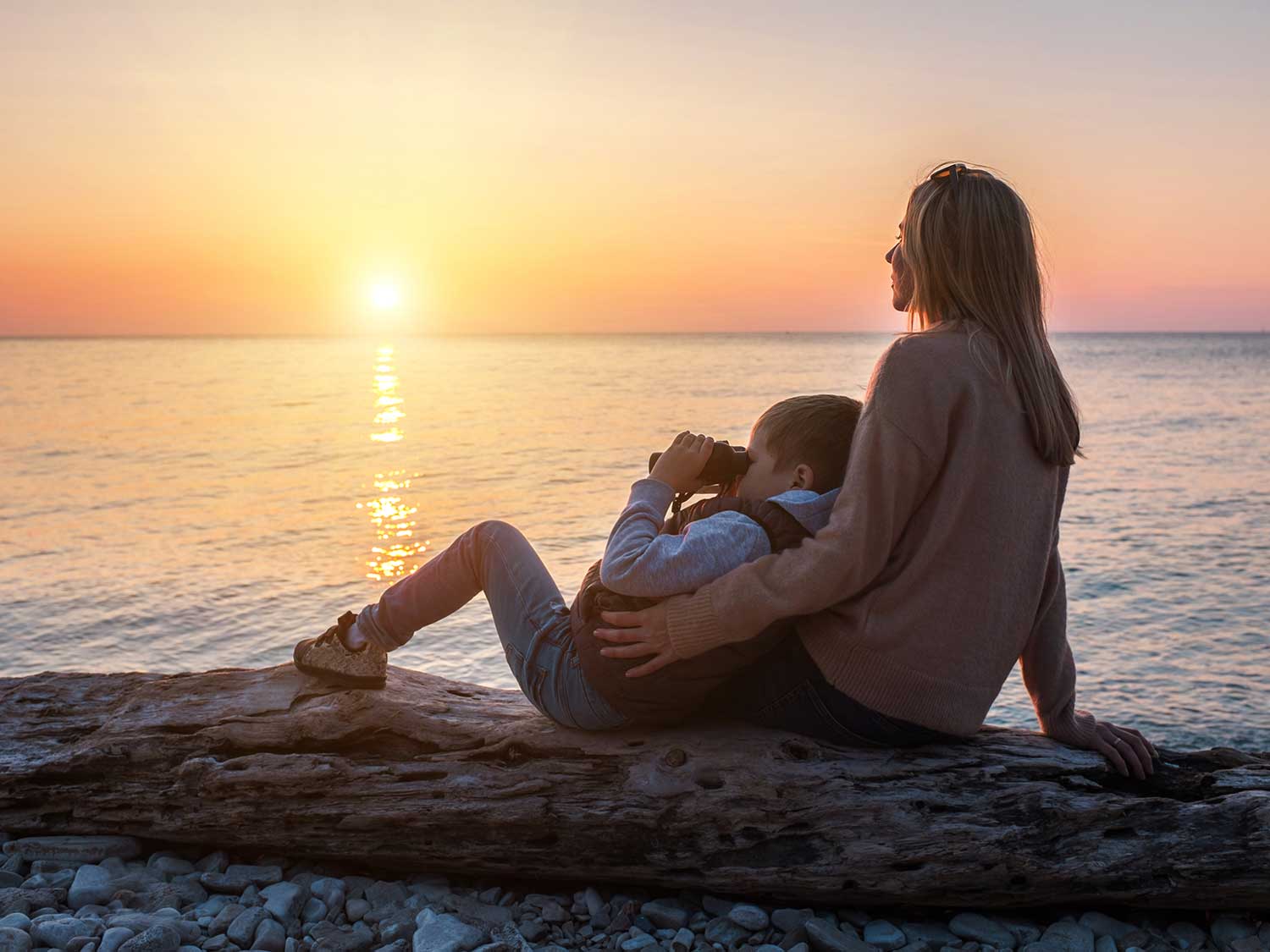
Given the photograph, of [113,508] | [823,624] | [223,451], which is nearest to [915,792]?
[823,624]

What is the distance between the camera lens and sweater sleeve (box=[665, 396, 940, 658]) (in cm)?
282

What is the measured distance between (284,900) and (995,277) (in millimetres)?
3000

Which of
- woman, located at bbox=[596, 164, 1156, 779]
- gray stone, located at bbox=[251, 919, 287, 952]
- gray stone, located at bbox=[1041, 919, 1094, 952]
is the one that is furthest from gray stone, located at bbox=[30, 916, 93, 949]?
gray stone, located at bbox=[1041, 919, 1094, 952]

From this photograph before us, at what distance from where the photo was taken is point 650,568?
9.68ft

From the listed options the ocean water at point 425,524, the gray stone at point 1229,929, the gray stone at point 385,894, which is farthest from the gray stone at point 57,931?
the ocean water at point 425,524

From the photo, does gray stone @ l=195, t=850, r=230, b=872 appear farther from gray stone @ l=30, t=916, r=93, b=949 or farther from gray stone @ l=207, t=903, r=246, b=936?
gray stone @ l=30, t=916, r=93, b=949

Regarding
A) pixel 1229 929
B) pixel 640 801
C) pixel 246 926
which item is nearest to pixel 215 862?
pixel 246 926

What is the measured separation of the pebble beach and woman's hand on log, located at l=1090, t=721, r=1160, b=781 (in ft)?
1.46

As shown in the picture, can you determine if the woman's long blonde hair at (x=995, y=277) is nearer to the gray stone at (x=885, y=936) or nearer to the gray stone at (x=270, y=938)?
the gray stone at (x=885, y=936)

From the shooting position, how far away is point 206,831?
12.1 ft

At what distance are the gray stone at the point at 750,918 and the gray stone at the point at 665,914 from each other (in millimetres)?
154

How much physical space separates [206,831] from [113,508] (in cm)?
1138

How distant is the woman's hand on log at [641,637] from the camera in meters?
3.02

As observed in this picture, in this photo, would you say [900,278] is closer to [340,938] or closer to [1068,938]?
[1068,938]
